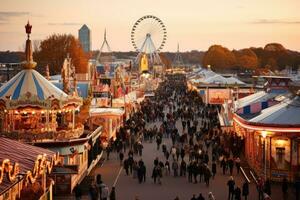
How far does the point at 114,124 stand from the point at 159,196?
16199 mm

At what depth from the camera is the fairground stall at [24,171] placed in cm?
1074

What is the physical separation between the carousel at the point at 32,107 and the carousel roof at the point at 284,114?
7.88 metres

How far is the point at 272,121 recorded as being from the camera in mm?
23219

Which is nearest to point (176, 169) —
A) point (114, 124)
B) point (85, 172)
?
point (85, 172)

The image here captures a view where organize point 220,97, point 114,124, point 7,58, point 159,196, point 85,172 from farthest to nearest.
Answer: point 7,58, point 220,97, point 114,124, point 85,172, point 159,196

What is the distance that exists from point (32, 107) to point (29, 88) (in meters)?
1.04

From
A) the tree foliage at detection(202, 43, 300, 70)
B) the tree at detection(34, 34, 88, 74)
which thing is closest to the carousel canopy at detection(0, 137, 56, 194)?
the tree at detection(34, 34, 88, 74)

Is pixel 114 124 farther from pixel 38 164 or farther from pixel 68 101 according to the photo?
pixel 38 164

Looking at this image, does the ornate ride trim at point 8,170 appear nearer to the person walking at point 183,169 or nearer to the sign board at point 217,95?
the person walking at point 183,169

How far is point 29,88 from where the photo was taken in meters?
24.2

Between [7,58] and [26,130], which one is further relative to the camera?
[7,58]

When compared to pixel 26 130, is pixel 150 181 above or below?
below

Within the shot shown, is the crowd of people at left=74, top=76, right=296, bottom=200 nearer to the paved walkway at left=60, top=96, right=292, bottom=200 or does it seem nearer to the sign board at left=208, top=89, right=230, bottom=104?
the paved walkway at left=60, top=96, right=292, bottom=200

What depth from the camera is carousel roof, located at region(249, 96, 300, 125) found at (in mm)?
23000
